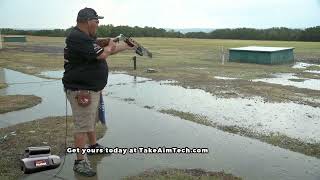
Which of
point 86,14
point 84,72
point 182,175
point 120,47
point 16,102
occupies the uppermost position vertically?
point 86,14

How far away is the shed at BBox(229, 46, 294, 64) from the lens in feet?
73.9

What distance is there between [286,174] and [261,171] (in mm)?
309

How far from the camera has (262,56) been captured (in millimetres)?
22656

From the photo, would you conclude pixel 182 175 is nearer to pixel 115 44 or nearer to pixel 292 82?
pixel 115 44

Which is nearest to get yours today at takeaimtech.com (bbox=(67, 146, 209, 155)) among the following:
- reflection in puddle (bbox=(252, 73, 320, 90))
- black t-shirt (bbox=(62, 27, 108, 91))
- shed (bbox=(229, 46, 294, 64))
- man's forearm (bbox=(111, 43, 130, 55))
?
black t-shirt (bbox=(62, 27, 108, 91))

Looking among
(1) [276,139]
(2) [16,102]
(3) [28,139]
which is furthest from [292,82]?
(3) [28,139]

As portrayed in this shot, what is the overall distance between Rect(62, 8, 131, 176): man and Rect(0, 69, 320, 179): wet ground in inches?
20.5

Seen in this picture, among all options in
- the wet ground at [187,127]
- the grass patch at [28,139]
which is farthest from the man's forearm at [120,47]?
the grass patch at [28,139]

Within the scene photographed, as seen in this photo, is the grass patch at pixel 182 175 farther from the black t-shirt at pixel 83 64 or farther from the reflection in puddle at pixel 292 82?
the reflection in puddle at pixel 292 82

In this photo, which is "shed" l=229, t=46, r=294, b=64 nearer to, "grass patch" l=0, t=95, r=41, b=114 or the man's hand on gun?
"grass patch" l=0, t=95, r=41, b=114

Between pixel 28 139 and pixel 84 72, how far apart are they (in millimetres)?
2107

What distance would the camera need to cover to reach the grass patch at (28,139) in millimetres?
5445

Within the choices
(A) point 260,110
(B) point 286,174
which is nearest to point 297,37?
(A) point 260,110

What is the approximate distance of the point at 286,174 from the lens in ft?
17.6
